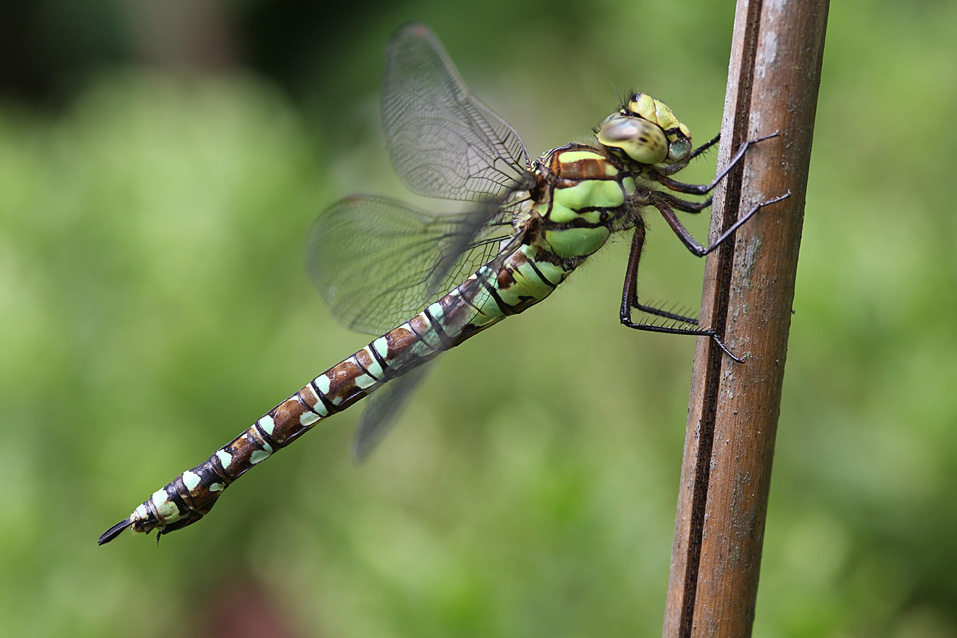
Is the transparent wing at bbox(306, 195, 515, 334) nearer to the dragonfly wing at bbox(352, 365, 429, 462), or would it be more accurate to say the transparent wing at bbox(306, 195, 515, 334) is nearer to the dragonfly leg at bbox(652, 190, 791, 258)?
the dragonfly wing at bbox(352, 365, 429, 462)

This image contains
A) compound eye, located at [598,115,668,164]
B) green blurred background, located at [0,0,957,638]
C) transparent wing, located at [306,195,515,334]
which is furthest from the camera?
green blurred background, located at [0,0,957,638]

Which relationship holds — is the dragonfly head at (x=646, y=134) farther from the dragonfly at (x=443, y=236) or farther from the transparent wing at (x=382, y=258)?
the transparent wing at (x=382, y=258)

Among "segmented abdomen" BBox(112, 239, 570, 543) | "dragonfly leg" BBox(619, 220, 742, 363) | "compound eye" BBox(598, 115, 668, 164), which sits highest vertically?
"segmented abdomen" BBox(112, 239, 570, 543)

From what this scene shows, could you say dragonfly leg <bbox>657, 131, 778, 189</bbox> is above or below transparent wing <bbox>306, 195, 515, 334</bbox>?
below

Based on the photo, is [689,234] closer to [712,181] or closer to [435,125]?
[712,181]

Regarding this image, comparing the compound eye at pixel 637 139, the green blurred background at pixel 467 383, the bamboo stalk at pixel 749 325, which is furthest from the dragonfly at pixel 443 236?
the bamboo stalk at pixel 749 325

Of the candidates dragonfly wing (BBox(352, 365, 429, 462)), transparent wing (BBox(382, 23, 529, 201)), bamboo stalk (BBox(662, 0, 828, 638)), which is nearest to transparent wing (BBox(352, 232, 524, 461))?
dragonfly wing (BBox(352, 365, 429, 462))

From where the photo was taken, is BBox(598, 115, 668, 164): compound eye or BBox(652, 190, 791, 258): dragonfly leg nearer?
BBox(652, 190, 791, 258): dragonfly leg

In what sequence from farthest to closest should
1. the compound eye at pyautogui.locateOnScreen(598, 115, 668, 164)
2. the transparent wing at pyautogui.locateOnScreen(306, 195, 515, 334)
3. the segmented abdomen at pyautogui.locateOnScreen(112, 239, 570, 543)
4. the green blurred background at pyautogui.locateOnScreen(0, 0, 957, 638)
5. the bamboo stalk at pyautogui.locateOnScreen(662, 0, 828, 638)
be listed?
1. the green blurred background at pyautogui.locateOnScreen(0, 0, 957, 638)
2. the transparent wing at pyautogui.locateOnScreen(306, 195, 515, 334)
3. the segmented abdomen at pyautogui.locateOnScreen(112, 239, 570, 543)
4. the compound eye at pyautogui.locateOnScreen(598, 115, 668, 164)
5. the bamboo stalk at pyautogui.locateOnScreen(662, 0, 828, 638)
